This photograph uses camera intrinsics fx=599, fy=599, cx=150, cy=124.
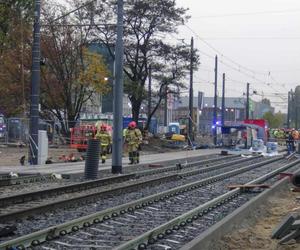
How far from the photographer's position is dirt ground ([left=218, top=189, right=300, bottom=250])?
9.32m

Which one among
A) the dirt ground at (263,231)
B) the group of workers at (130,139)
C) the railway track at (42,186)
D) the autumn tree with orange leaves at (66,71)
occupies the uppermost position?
the autumn tree with orange leaves at (66,71)

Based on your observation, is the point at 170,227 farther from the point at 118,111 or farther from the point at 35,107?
the point at 35,107

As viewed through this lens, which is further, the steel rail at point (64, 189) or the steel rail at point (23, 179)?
the steel rail at point (23, 179)

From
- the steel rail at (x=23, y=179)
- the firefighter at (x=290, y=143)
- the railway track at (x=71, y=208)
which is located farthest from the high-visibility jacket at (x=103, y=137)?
the firefighter at (x=290, y=143)

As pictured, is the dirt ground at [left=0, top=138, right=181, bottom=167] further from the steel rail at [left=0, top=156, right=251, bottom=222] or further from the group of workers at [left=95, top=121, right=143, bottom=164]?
the steel rail at [left=0, top=156, right=251, bottom=222]

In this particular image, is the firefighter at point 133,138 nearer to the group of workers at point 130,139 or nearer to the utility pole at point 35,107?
the group of workers at point 130,139

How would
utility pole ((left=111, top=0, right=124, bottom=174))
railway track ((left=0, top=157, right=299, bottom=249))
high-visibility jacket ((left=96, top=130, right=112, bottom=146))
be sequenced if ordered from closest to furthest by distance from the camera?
railway track ((left=0, top=157, right=299, bottom=249)), utility pole ((left=111, top=0, right=124, bottom=174)), high-visibility jacket ((left=96, top=130, right=112, bottom=146))

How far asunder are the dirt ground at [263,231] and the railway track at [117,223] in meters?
1.50

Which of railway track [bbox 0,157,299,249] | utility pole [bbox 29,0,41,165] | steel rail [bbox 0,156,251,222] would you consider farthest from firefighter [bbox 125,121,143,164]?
railway track [bbox 0,157,299,249]

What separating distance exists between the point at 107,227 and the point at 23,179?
343 inches

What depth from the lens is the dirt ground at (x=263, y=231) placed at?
9.32 metres

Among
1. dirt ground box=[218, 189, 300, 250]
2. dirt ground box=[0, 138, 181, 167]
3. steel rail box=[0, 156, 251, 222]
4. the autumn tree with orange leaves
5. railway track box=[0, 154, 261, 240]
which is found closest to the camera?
dirt ground box=[218, 189, 300, 250]

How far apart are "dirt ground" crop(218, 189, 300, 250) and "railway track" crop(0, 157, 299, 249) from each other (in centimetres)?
150

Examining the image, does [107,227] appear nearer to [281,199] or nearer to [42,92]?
[281,199]
